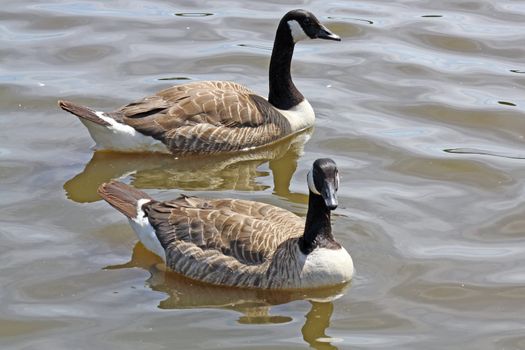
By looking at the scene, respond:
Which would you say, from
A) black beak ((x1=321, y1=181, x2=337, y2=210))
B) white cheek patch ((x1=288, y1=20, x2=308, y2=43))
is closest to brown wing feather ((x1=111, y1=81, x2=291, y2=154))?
white cheek patch ((x1=288, y1=20, x2=308, y2=43))

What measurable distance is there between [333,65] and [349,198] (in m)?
4.60

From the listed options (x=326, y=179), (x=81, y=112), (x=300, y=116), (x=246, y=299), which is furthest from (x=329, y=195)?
(x=300, y=116)

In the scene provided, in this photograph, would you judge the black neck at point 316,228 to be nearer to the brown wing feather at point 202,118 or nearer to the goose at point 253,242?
the goose at point 253,242

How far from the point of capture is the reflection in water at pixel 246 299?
950 centimetres

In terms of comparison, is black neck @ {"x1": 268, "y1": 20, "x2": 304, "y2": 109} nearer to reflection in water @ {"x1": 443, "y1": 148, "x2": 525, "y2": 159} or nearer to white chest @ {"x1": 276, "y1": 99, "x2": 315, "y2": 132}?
white chest @ {"x1": 276, "y1": 99, "x2": 315, "y2": 132}

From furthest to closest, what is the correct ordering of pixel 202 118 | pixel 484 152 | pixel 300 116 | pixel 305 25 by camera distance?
pixel 305 25
pixel 300 116
pixel 202 118
pixel 484 152

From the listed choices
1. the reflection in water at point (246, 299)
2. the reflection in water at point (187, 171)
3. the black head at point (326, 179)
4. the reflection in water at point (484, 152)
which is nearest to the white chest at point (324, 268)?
the reflection in water at point (246, 299)

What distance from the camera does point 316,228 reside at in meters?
9.98

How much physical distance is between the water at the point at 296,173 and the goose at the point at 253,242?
0.16 m

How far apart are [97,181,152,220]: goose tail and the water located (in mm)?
401

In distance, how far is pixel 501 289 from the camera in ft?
33.2

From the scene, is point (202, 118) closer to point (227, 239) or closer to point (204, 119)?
point (204, 119)

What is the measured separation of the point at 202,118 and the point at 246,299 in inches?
159

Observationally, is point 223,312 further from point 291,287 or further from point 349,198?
point 349,198
